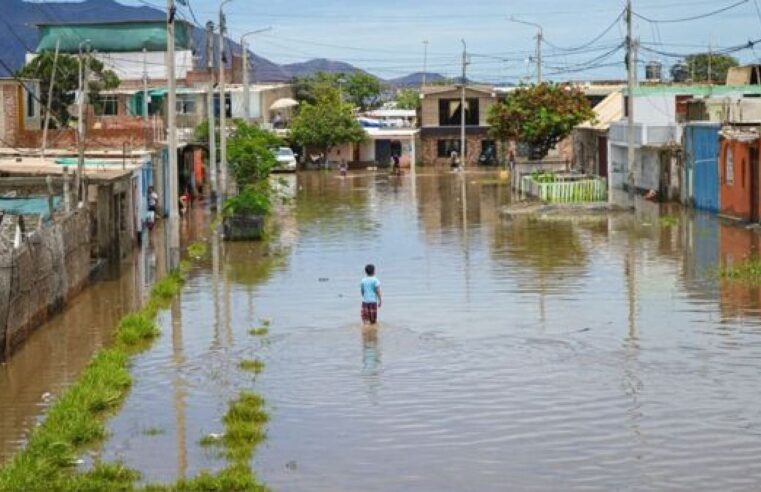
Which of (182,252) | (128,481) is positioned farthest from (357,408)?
(182,252)

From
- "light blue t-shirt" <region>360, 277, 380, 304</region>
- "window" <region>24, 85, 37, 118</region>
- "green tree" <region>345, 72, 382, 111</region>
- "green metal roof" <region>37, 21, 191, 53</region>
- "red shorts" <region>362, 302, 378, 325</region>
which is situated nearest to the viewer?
"light blue t-shirt" <region>360, 277, 380, 304</region>

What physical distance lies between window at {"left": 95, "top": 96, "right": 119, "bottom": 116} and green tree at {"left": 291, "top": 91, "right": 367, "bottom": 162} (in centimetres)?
1503

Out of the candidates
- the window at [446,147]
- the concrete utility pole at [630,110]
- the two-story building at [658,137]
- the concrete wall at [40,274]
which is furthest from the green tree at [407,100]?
the concrete wall at [40,274]

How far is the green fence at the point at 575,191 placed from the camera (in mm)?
52188

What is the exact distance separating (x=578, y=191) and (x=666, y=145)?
458 cm

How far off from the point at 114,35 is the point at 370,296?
87599mm

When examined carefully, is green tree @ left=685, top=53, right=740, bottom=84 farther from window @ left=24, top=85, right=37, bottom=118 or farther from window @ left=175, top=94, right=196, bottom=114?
window @ left=24, top=85, right=37, bottom=118

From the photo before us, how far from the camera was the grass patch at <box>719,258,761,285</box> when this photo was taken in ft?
94.0

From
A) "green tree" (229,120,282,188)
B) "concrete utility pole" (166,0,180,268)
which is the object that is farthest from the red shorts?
"green tree" (229,120,282,188)

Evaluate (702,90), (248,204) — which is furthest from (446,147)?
(248,204)

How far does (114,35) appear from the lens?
107 metres

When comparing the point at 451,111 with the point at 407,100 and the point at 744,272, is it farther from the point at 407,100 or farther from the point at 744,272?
the point at 744,272

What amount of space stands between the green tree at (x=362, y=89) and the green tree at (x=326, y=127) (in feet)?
147

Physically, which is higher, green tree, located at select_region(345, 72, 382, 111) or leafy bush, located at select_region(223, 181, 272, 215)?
green tree, located at select_region(345, 72, 382, 111)
